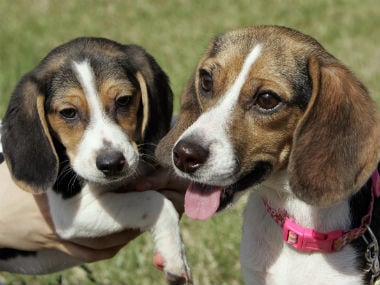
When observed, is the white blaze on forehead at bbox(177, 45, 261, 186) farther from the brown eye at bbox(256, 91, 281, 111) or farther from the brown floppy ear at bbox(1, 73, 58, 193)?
the brown floppy ear at bbox(1, 73, 58, 193)

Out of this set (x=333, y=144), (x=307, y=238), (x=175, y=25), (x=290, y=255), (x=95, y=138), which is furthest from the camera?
(x=175, y=25)

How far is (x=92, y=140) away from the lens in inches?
201

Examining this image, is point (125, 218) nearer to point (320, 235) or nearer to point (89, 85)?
point (89, 85)

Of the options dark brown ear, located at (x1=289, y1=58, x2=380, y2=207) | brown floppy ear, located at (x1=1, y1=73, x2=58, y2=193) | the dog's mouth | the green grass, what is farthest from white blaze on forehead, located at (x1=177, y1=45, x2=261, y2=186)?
the green grass

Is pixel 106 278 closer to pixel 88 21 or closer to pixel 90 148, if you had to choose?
pixel 90 148

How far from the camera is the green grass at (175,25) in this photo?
35.6ft

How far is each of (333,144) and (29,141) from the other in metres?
1.94

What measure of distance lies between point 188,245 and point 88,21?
21.9 ft

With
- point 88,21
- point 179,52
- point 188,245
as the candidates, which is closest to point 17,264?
point 188,245

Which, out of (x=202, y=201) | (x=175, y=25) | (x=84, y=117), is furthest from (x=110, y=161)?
(x=175, y=25)

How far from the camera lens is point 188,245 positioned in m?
7.02

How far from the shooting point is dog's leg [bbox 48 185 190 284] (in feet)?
17.1

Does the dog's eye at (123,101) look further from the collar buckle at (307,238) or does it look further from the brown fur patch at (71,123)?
the collar buckle at (307,238)

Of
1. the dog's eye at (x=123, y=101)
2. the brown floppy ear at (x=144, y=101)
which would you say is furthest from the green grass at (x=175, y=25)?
the dog's eye at (x=123, y=101)
